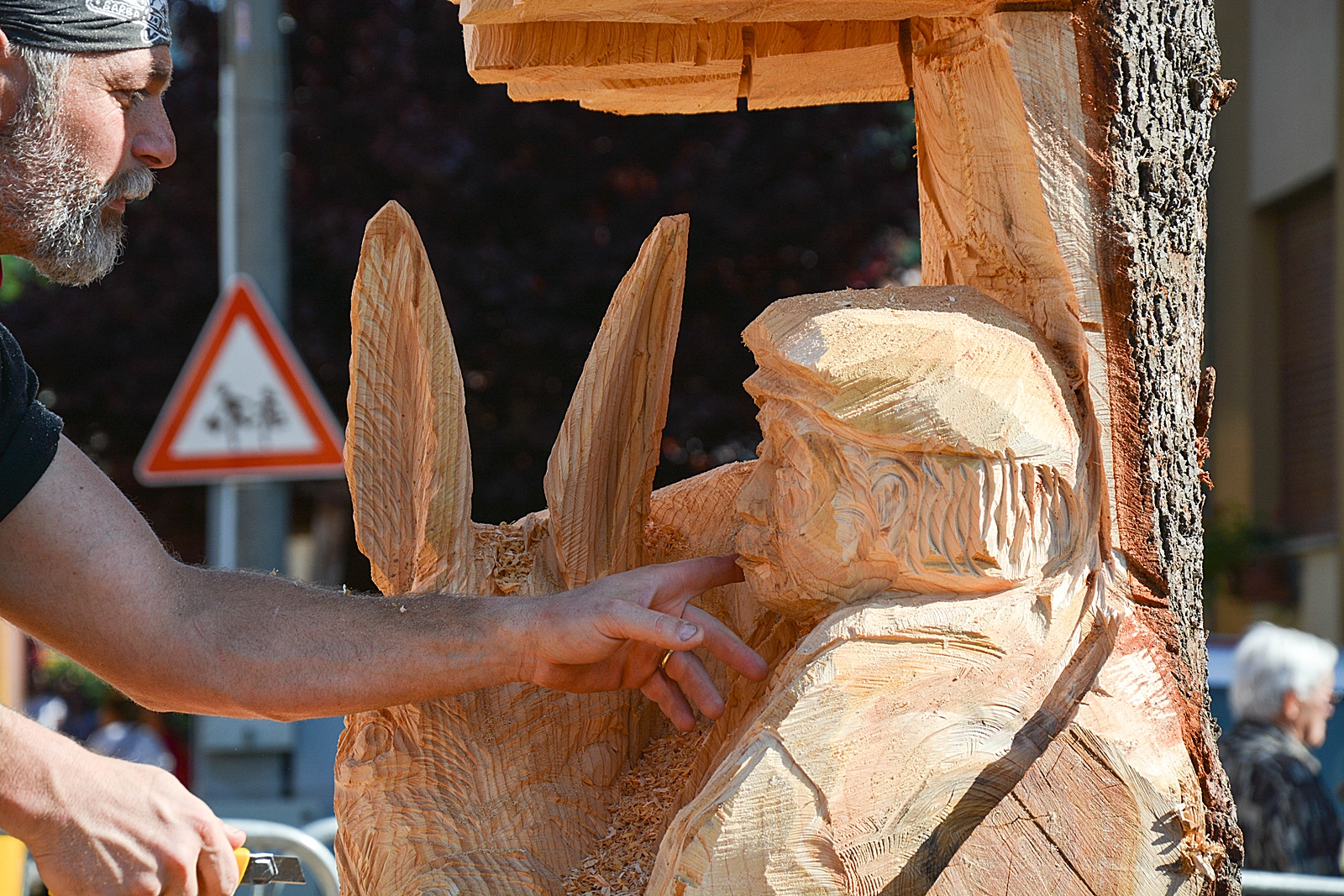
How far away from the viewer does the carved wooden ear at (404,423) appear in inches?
77.1

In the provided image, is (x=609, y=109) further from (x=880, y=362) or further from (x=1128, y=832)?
(x=1128, y=832)

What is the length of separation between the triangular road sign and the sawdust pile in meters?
2.29

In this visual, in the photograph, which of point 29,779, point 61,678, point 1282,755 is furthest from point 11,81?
point 61,678

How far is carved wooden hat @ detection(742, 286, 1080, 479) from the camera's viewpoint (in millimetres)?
1589

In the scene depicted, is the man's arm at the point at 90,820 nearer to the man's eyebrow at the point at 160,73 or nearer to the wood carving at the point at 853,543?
the wood carving at the point at 853,543

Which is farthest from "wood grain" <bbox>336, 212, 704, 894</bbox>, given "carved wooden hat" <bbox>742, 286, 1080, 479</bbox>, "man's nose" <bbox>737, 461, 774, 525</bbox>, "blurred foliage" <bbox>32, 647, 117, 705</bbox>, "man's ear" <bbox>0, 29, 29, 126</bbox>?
"blurred foliage" <bbox>32, 647, 117, 705</bbox>

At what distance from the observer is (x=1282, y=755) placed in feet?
12.9

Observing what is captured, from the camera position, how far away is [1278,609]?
8.48 metres

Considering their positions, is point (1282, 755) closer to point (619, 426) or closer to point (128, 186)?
point (619, 426)

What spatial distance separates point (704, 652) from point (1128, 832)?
2.20ft

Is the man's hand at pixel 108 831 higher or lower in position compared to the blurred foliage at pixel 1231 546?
higher

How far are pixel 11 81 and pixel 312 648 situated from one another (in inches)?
32.7

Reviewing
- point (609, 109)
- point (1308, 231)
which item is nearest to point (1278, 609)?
point (1308, 231)

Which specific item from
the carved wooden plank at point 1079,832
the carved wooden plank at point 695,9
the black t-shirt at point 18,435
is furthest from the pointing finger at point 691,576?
the black t-shirt at point 18,435
